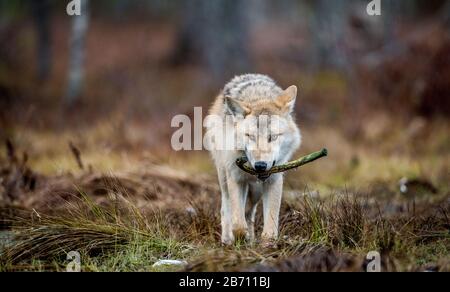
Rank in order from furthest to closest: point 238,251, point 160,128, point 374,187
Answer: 1. point 160,128
2. point 374,187
3. point 238,251

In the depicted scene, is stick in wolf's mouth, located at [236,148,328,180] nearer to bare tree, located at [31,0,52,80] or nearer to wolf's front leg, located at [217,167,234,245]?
wolf's front leg, located at [217,167,234,245]

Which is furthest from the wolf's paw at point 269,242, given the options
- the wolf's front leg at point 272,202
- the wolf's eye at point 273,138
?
the wolf's eye at point 273,138

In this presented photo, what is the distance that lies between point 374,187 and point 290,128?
3.13 metres

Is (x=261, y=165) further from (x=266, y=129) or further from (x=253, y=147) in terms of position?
(x=266, y=129)

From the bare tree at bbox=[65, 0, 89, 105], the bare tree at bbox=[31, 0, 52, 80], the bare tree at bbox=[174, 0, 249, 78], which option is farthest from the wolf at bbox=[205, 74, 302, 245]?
the bare tree at bbox=[31, 0, 52, 80]

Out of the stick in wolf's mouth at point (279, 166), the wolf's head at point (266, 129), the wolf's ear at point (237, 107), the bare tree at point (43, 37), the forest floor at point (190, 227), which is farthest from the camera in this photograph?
the bare tree at point (43, 37)

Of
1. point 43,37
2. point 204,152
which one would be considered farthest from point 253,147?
point 43,37

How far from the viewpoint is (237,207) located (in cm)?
626

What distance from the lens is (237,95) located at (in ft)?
21.5

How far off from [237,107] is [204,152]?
5900mm

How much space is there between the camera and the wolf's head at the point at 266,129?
5.56 m

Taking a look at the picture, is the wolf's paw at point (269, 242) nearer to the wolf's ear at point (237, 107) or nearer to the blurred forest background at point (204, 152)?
the blurred forest background at point (204, 152)
